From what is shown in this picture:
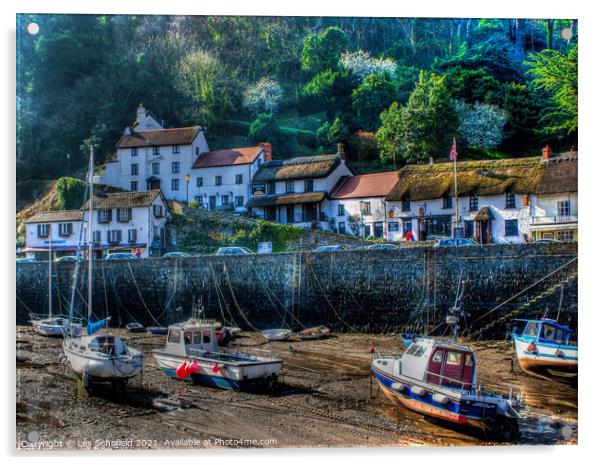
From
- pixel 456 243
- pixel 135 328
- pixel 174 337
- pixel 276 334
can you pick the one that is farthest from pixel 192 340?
pixel 456 243

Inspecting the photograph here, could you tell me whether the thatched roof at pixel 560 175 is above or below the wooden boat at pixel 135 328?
above

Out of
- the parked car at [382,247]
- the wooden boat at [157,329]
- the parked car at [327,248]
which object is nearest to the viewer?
the wooden boat at [157,329]

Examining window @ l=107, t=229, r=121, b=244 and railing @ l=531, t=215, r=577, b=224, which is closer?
railing @ l=531, t=215, r=577, b=224

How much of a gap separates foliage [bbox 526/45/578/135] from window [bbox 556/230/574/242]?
4.72 ft

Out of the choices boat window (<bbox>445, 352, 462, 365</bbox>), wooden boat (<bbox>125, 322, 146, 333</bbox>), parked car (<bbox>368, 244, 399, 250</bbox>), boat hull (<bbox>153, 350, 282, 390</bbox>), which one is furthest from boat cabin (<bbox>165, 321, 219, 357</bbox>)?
boat window (<bbox>445, 352, 462, 365</bbox>)

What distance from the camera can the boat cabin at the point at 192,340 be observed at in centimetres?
1176

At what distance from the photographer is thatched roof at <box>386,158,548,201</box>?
11.6 meters

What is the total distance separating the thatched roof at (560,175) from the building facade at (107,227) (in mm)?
5674

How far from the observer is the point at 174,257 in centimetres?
1261

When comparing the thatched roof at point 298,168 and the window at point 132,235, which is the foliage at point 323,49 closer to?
the thatched roof at point 298,168

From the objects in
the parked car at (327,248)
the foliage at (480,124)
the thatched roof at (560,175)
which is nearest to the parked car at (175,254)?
the parked car at (327,248)

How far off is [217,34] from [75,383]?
5.39 meters

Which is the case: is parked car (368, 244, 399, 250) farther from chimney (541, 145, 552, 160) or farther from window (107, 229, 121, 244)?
window (107, 229, 121, 244)

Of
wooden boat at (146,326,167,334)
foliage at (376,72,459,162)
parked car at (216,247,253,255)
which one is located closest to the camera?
foliage at (376,72,459,162)
